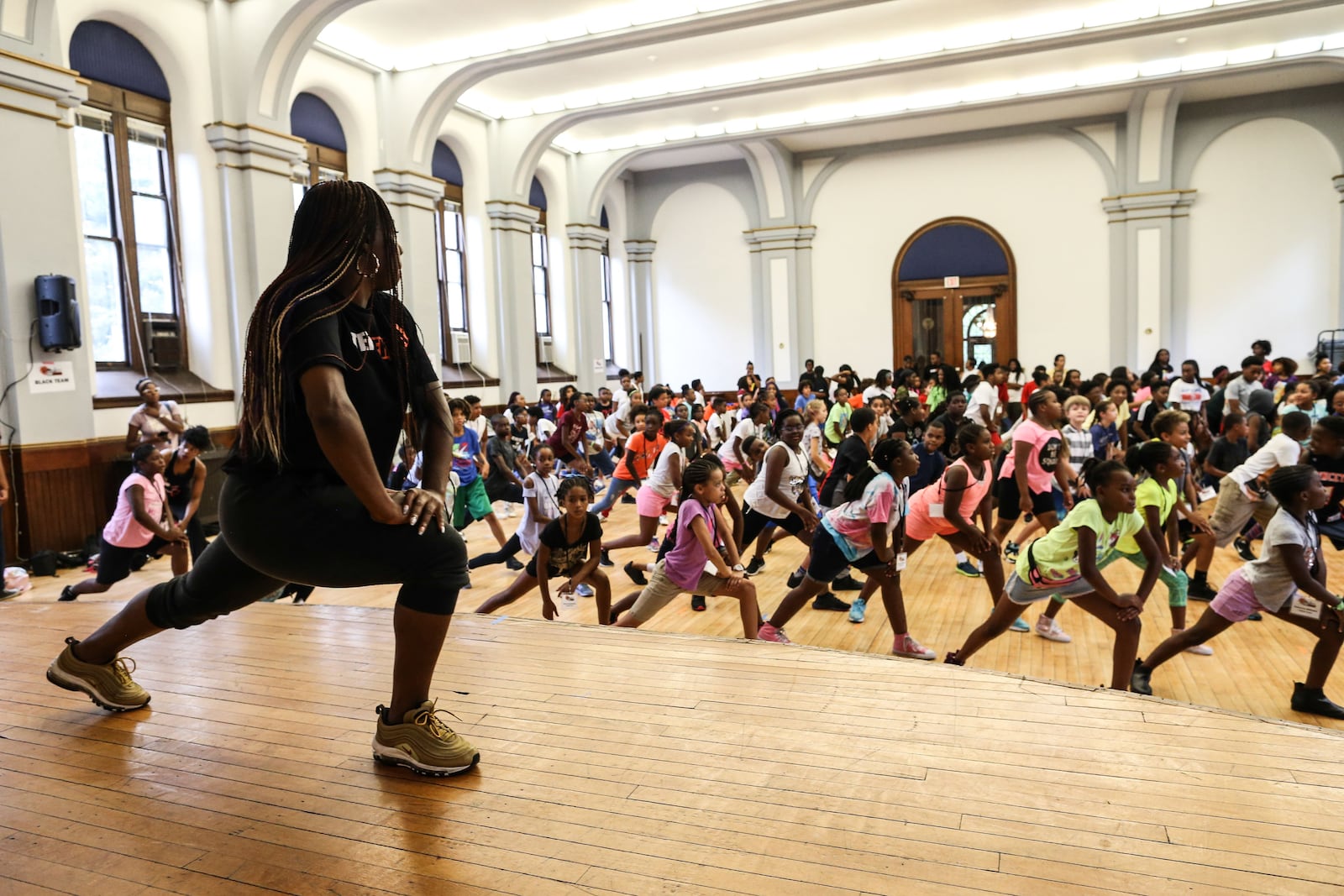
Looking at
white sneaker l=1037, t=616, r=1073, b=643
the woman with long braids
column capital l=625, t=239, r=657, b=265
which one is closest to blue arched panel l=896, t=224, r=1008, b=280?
column capital l=625, t=239, r=657, b=265

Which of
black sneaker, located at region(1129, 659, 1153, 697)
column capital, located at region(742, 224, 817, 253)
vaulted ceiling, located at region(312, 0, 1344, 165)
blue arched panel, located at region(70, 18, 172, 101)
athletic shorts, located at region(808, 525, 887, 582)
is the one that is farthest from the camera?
column capital, located at region(742, 224, 817, 253)

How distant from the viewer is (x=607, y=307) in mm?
18562

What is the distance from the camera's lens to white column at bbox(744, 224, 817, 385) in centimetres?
1717

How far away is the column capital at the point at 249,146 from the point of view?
9055 mm

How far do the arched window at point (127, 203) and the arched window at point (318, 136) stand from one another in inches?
69.8

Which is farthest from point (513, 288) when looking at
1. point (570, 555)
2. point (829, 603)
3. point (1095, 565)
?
point (1095, 565)

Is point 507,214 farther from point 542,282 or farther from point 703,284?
point 703,284

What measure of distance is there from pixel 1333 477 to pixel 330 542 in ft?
18.1

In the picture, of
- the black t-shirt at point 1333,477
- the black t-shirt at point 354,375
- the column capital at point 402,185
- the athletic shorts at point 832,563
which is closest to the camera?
the black t-shirt at point 354,375

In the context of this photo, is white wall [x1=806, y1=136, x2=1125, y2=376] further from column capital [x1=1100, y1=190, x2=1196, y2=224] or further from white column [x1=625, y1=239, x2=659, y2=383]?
white column [x1=625, y1=239, x2=659, y2=383]

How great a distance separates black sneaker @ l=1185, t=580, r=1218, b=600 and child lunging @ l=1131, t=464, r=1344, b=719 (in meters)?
1.82

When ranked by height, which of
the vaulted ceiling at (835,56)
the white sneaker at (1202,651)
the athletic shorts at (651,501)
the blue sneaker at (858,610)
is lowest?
the white sneaker at (1202,651)

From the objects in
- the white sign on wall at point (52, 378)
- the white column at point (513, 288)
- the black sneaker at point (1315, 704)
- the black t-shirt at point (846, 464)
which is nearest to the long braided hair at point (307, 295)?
the black sneaker at point (1315, 704)

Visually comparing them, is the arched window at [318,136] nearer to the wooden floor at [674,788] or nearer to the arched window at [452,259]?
the arched window at [452,259]
